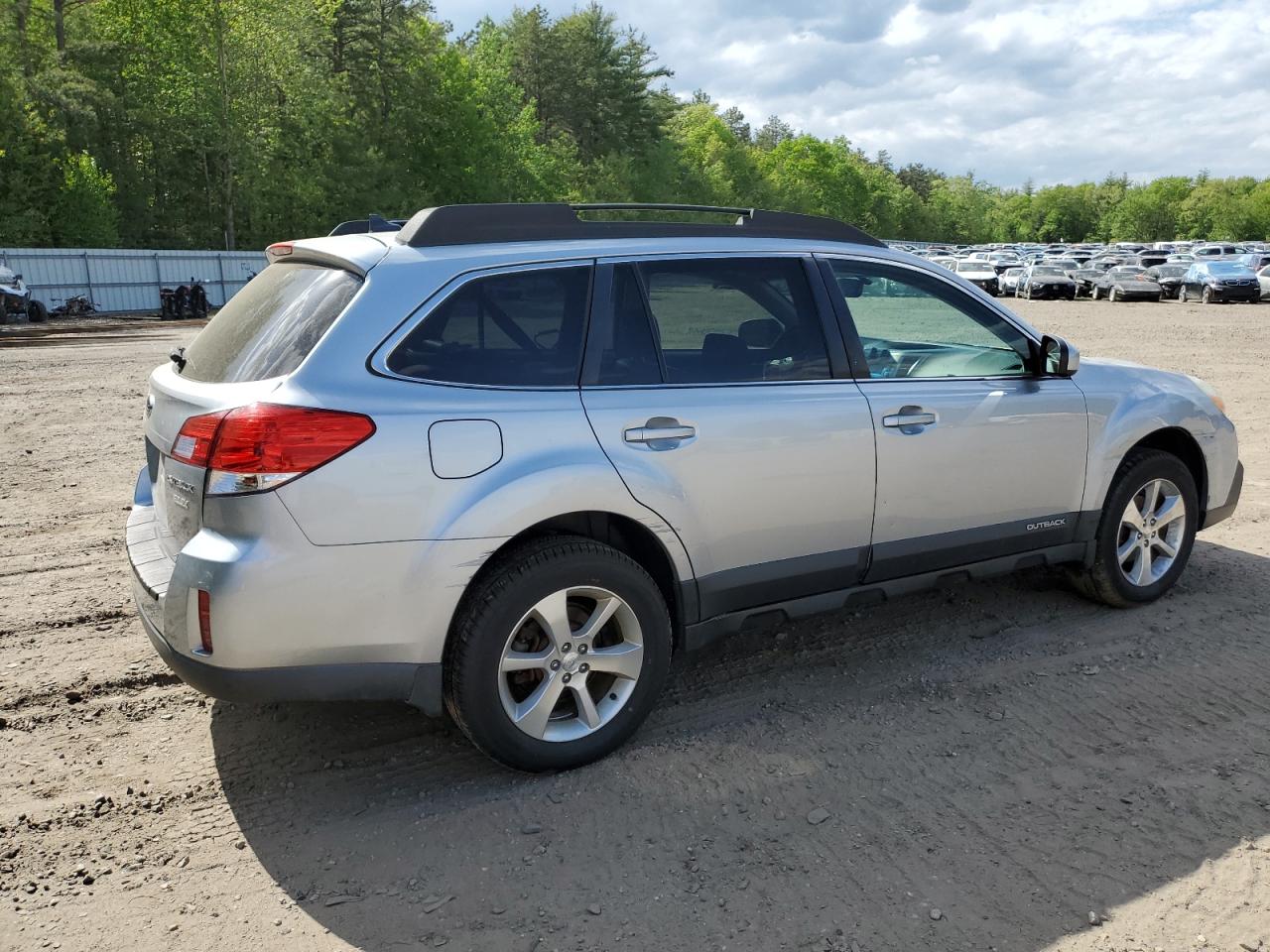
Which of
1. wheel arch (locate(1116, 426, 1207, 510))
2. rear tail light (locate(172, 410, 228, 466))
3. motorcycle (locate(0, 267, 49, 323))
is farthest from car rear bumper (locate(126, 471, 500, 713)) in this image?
motorcycle (locate(0, 267, 49, 323))

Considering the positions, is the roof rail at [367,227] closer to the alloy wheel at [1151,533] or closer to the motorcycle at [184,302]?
the alloy wheel at [1151,533]

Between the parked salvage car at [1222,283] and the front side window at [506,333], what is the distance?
40.6 metres

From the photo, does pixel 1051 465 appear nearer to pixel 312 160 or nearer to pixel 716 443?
pixel 716 443

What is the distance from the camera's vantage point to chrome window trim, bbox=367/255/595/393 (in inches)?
128

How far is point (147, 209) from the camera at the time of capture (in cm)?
5250

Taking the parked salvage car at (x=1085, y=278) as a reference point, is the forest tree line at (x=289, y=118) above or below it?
above

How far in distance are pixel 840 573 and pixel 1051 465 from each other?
1.22 meters

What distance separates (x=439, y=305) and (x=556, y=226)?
63 cm

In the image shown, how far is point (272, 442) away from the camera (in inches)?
120

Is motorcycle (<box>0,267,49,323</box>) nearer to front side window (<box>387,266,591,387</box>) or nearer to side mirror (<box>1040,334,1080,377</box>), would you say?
front side window (<box>387,266,591,387</box>)

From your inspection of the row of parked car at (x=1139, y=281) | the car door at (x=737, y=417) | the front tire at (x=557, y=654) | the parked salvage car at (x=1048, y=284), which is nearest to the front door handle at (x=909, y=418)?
the car door at (x=737, y=417)

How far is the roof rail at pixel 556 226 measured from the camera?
358cm

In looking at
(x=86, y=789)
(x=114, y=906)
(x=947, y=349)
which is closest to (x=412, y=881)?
(x=114, y=906)

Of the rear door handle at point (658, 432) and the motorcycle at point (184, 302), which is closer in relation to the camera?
the rear door handle at point (658, 432)
